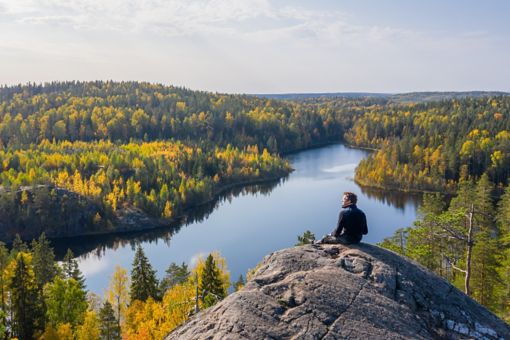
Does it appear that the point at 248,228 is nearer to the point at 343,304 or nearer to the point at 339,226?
the point at 339,226

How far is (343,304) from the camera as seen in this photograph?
10.3 metres

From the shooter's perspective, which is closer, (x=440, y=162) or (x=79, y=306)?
(x=79, y=306)

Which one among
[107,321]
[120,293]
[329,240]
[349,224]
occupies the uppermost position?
[349,224]

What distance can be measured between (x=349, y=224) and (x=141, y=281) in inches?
1443

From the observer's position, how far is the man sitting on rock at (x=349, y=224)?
43.1ft

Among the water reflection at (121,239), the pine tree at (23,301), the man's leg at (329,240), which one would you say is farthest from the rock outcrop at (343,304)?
the water reflection at (121,239)

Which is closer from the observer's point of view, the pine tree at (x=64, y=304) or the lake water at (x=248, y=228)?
the pine tree at (x=64, y=304)

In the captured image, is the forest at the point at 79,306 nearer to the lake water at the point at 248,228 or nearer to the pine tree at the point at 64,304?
the pine tree at the point at 64,304

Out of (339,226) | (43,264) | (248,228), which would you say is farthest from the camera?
(248,228)

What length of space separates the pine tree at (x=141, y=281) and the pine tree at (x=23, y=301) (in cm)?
890

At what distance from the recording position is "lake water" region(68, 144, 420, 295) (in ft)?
259

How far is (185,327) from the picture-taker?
10773mm

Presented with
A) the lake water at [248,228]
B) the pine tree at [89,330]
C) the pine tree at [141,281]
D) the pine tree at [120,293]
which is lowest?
the lake water at [248,228]

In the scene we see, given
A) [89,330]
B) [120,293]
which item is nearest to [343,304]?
[89,330]
